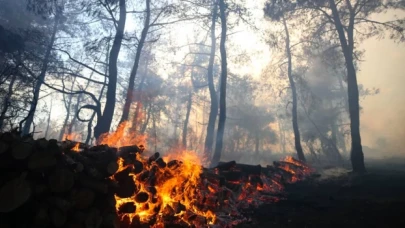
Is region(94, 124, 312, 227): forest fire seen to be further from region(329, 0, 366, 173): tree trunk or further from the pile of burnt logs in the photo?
region(329, 0, 366, 173): tree trunk

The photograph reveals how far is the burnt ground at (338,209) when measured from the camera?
557cm

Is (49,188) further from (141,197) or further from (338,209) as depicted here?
(338,209)

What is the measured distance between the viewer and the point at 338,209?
673 cm

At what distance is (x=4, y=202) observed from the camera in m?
2.80

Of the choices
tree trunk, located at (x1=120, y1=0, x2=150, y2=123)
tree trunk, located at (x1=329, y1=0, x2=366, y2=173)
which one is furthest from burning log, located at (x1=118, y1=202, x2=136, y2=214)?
tree trunk, located at (x1=329, y1=0, x2=366, y2=173)

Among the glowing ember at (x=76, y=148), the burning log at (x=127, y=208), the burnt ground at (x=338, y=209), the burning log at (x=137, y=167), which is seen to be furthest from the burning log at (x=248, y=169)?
the glowing ember at (x=76, y=148)

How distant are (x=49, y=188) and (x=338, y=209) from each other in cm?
690

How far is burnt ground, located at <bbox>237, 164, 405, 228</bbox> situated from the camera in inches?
219

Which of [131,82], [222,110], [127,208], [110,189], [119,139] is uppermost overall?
[131,82]

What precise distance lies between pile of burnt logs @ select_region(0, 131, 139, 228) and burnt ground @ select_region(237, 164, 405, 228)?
11.1 ft

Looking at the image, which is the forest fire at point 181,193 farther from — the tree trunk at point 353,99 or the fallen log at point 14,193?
the tree trunk at point 353,99

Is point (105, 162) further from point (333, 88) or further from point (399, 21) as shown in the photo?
point (333, 88)

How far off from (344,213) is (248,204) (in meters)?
2.59

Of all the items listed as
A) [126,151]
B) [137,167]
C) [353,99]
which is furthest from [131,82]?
[353,99]
